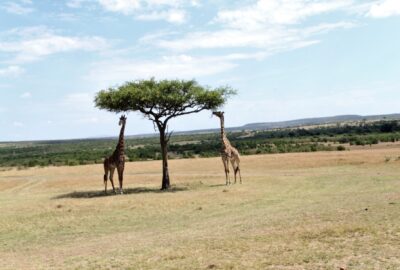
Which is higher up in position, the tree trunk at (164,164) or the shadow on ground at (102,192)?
the tree trunk at (164,164)

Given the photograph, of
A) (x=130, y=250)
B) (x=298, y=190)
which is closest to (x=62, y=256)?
(x=130, y=250)

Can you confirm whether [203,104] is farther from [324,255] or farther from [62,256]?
[324,255]

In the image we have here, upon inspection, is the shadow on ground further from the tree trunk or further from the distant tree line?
the distant tree line

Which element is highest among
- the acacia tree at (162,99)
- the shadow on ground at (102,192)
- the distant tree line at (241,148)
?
the acacia tree at (162,99)

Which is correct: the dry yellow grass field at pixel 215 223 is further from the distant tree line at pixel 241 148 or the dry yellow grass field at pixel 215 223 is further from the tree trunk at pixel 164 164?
the distant tree line at pixel 241 148

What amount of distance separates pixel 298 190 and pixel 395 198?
6841 millimetres

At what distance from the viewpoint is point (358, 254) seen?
35.6ft

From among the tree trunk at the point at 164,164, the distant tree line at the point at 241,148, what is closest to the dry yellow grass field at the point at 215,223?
the tree trunk at the point at 164,164

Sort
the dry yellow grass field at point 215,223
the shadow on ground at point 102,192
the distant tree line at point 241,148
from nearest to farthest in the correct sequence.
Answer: the dry yellow grass field at point 215,223 < the shadow on ground at point 102,192 < the distant tree line at point 241,148

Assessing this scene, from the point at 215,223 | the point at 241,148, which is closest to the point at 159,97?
the point at 215,223

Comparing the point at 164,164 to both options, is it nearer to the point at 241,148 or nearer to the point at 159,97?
the point at 159,97

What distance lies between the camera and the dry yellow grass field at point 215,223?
453 inches

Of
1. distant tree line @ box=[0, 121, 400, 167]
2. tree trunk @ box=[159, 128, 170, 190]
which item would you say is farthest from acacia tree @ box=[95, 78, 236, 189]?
distant tree line @ box=[0, 121, 400, 167]

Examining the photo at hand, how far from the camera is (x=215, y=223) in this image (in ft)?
57.9
